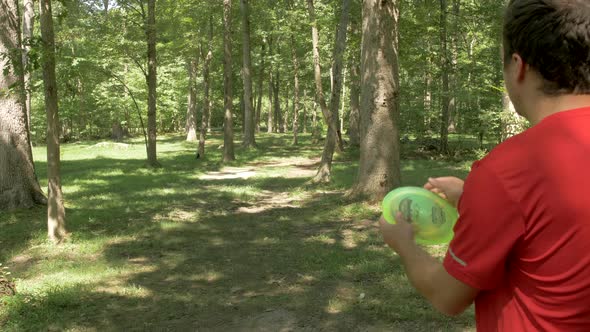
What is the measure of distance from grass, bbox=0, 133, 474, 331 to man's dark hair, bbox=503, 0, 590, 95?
410 cm

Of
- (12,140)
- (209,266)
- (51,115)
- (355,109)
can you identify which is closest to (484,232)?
(209,266)

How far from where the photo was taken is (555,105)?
1374 mm

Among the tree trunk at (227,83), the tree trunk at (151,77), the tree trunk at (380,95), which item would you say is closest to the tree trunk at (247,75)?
the tree trunk at (227,83)

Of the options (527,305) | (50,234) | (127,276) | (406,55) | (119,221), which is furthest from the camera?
(406,55)

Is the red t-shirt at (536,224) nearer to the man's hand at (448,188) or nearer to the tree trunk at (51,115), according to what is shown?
the man's hand at (448,188)

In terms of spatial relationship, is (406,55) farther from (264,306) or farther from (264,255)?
(264,306)

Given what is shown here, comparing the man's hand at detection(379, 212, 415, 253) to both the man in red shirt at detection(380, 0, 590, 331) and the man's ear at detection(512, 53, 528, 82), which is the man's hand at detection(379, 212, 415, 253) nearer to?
the man in red shirt at detection(380, 0, 590, 331)

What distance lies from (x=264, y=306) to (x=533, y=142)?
16.2 ft

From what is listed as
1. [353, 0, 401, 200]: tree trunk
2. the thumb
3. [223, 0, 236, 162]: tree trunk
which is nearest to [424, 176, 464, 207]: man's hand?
the thumb

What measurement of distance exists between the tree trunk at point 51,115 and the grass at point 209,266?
20.6 inches

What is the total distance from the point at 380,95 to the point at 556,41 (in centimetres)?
956

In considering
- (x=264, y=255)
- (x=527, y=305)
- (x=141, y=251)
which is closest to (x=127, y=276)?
(x=141, y=251)

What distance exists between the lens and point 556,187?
1.24 meters

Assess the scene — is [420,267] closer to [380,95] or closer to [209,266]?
[209,266]
